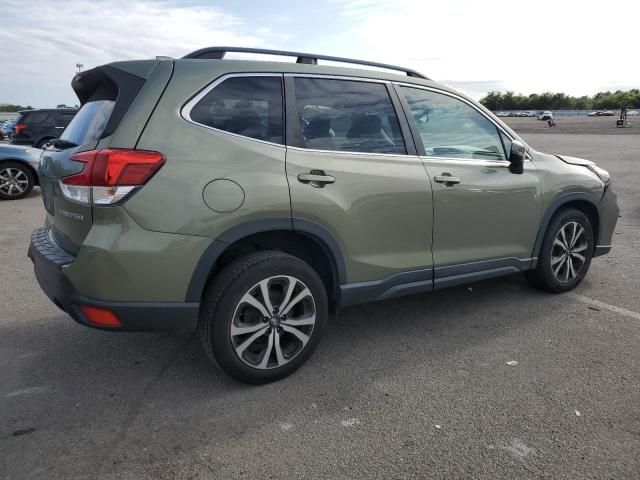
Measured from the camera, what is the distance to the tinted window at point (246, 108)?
2863mm

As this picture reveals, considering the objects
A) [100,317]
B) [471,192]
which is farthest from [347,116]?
[100,317]

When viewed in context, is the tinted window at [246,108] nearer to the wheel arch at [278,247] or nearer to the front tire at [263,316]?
the wheel arch at [278,247]

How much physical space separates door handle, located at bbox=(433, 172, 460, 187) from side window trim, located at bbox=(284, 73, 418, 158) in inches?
8.9

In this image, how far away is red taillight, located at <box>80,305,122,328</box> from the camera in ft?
8.79

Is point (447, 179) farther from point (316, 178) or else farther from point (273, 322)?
point (273, 322)

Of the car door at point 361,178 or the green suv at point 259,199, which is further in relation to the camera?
the car door at point 361,178

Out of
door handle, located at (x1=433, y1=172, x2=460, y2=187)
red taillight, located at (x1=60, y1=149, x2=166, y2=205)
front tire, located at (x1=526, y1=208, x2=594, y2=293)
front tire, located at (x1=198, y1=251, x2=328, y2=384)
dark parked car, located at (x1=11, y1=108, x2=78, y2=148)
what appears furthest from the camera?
dark parked car, located at (x1=11, y1=108, x2=78, y2=148)

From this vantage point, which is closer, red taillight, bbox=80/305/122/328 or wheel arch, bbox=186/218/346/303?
red taillight, bbox=80/305/122/328

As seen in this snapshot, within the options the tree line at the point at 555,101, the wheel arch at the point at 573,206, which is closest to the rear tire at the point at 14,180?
the wheel arch at the point at 573,206

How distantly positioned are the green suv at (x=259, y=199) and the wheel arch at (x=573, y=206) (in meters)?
0.49

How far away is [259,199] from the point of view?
9.34 ft

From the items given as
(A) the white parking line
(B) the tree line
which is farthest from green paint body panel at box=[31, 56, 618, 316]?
(B) the tree line

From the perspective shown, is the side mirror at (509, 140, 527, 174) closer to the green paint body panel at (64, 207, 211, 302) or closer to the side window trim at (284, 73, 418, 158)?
the side window trim at (284, 73, 418, 158)

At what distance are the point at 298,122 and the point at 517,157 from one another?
1.86m
